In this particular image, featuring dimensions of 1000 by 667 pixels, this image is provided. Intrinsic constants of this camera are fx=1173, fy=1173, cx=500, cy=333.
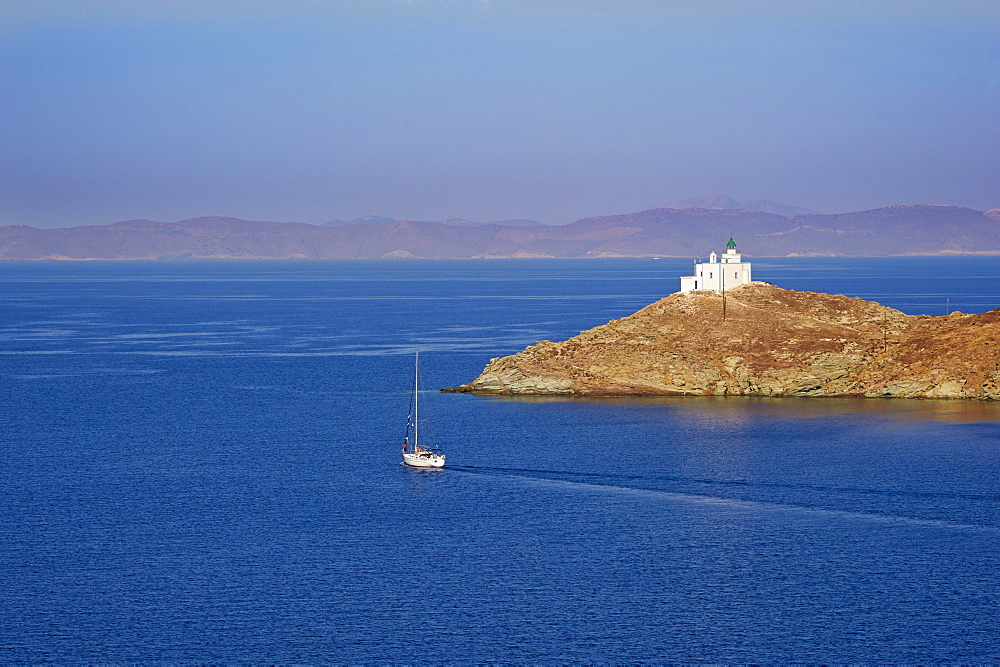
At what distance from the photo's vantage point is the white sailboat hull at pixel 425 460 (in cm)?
6856

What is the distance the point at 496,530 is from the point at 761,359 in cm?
4912

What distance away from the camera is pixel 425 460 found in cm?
6894

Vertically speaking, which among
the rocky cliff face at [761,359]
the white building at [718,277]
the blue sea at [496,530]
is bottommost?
the blue sea at [496,530]

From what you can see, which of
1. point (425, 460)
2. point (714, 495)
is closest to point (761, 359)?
point (714, 495)

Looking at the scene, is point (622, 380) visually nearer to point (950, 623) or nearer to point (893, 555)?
point (893, 555)

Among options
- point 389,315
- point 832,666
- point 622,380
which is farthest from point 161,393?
point 389,315

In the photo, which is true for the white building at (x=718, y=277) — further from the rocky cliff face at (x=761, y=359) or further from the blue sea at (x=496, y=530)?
the blue sea at (x=496, y=530)

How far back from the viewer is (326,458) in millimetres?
71438

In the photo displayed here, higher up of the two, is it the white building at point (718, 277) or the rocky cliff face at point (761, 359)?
the white building at point (718, 277)

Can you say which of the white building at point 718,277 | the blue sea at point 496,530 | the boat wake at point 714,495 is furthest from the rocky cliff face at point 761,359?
the boat wake at point 714,495

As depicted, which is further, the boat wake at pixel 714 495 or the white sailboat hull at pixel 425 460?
the white sailboat hull at pixel 425 460

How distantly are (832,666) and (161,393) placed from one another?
71.0 m

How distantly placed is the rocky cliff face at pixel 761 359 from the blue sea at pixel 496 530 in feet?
10.9

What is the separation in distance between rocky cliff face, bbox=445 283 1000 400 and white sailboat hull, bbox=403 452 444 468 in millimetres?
28585
